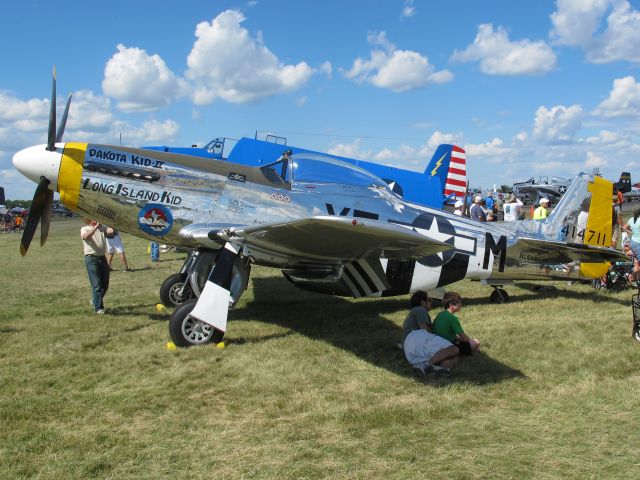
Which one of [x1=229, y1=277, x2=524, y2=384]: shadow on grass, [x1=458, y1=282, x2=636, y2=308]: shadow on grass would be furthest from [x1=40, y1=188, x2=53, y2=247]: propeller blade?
[x1=458, y1=282, x2=636, y2=308]: shadow on grass

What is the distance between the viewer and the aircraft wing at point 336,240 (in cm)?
439

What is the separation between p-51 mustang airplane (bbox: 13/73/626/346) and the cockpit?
0.6 inches

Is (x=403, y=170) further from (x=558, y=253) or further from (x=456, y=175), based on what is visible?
(x=558, y=253)

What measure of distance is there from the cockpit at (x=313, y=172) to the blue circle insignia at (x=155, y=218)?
1.37 m

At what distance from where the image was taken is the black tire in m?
8.09

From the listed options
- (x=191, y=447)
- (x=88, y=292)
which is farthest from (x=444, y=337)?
(x=88, y=292)

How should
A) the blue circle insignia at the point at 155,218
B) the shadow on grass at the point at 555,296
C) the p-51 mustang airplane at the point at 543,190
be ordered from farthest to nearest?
the p-51 mustang airplane at the point at 543,190
the shadow on grass at the point at 555,296
the blue circle insignia at the point at 155,218

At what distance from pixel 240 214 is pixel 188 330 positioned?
1.63m

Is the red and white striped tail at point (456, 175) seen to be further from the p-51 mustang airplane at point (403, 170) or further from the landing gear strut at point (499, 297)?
the landing gear strut at point (499, 297)

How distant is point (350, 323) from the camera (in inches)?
280

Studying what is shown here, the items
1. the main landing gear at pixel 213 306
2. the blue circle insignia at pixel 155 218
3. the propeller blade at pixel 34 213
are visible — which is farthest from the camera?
the propeller blade at pixel 34 213

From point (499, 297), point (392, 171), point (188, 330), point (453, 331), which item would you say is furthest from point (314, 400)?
point (392, 171)

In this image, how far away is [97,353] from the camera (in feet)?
18.5

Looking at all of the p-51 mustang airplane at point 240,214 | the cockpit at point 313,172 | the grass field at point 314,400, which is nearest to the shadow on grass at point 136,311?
the grass field at point 314,400
